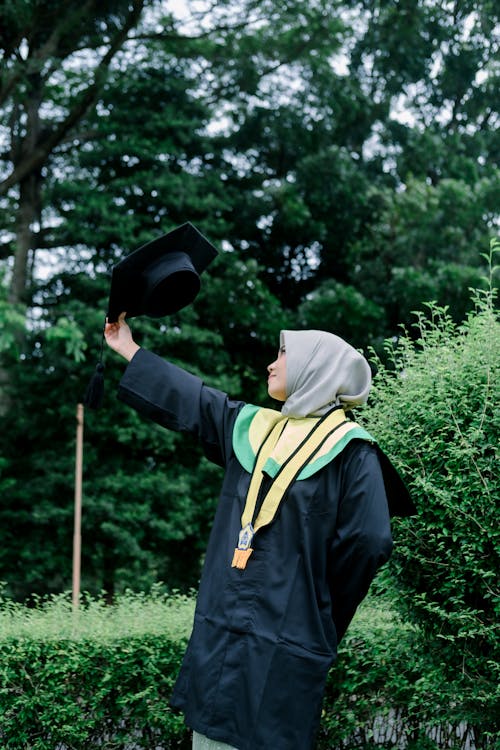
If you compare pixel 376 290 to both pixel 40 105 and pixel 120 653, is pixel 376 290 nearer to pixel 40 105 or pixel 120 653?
pixel 40 105

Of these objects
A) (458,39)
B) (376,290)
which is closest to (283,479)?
(376,290)

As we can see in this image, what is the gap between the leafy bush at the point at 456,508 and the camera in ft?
10.3

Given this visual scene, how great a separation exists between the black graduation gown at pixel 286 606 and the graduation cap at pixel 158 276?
0.89m

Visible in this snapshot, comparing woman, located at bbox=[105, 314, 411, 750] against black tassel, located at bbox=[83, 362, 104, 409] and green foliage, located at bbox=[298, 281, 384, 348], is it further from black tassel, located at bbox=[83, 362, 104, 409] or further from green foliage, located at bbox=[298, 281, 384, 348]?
green foliage, located at bbox=[298, 281, 384, 348]

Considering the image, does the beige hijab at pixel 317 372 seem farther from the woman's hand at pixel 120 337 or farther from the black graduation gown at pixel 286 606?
the woman's hand at pixel 120 337

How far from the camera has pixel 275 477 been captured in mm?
2756

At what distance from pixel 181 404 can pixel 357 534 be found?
0.82 metres

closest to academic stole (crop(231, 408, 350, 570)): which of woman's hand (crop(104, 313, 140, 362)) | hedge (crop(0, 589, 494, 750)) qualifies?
woman's hand (crop(104, 313, 140, 362))

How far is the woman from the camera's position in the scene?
258 cm

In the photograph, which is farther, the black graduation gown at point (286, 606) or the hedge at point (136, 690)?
the hedge at point (136, 690)

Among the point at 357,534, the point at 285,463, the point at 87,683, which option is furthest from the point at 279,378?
the point at 87,683

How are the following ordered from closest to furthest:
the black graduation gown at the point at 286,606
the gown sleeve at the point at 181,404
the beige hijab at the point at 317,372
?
the black graduation gown at the point at 286,606, the beige hijab at the point at 317,372, the gown sleeve at the point at 181,404

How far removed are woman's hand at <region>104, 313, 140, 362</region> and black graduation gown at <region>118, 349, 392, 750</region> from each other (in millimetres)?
762

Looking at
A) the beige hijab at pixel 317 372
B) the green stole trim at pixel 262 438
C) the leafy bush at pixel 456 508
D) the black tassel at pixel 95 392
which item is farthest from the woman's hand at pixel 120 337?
the leafy bush at pixel 456 508
